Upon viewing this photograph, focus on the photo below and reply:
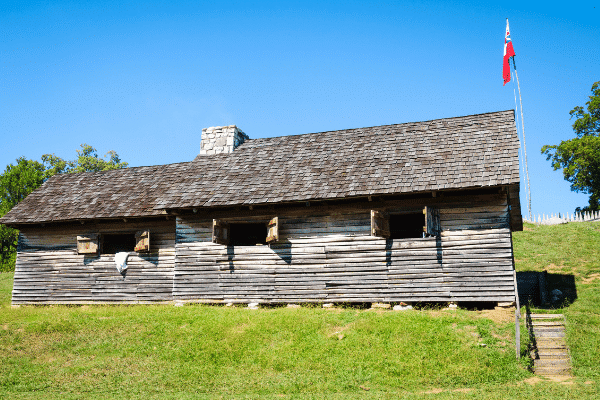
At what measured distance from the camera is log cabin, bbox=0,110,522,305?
48.5 feet

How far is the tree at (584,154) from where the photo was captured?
4203cm

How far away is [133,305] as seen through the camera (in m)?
18.3

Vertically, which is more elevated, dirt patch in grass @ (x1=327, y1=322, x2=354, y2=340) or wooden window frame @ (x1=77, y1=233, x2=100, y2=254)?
wooden window frame @ (x1=77, y1=233, x2=100, y2=254)

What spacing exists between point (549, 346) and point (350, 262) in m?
6.06

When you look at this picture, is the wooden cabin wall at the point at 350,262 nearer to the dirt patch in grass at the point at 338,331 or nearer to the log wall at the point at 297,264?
the log wall at the point at 297,264

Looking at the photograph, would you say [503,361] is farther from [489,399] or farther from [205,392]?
[205,392]

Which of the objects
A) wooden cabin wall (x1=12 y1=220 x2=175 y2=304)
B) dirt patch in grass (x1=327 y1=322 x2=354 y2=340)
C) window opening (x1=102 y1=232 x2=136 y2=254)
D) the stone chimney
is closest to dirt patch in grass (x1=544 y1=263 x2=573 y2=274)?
dirt patch in grass (x1=327 y1=322 x2=354 y2=340)

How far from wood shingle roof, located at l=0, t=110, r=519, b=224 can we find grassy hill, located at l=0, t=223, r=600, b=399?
373 centimetres

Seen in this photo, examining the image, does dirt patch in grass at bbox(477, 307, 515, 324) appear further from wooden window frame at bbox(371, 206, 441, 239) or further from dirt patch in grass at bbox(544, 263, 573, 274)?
dirt patch in grass at bbox(544, 263, 573, 274)

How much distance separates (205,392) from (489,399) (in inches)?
207

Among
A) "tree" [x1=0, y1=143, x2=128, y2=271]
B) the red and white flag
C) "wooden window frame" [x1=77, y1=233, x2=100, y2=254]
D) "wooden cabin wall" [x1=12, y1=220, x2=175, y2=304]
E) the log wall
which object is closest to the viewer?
the log wall

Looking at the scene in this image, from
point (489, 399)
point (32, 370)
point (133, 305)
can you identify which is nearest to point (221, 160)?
point (133, 305)

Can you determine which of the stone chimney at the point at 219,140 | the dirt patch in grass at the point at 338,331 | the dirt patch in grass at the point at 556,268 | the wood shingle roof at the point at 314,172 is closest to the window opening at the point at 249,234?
the wood shingle roof at the point at 314,172

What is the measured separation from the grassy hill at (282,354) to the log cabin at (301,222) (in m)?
1.16
